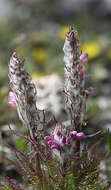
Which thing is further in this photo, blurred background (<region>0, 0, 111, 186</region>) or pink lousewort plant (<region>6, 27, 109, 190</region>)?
blurred background (<region>0, 0, 111, 186</region>)

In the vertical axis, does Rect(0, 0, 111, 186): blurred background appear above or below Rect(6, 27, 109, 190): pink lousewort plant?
above

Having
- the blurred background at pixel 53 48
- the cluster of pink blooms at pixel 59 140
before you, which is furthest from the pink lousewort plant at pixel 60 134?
the blurred background at pixel 53 48

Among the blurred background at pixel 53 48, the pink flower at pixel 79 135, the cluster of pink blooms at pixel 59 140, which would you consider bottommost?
the cluster of pink blooms at pixel 59 140

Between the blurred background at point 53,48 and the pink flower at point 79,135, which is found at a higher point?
the blurred background at point 53,48

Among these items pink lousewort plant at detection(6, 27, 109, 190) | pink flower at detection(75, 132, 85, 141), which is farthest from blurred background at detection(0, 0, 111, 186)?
pink flower at detection(75, 132, 85, 141)

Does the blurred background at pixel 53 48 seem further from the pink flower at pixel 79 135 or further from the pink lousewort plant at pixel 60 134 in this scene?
the pink flower at pixel 79 135

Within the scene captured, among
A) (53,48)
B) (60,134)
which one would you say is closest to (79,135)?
(60,134)

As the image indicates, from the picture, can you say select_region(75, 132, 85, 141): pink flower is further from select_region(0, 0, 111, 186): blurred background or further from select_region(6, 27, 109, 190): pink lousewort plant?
select_region(0, 0, 111, 186): blurred background

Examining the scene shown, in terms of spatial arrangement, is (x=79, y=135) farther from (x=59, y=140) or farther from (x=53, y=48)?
(x=53, y=48)
